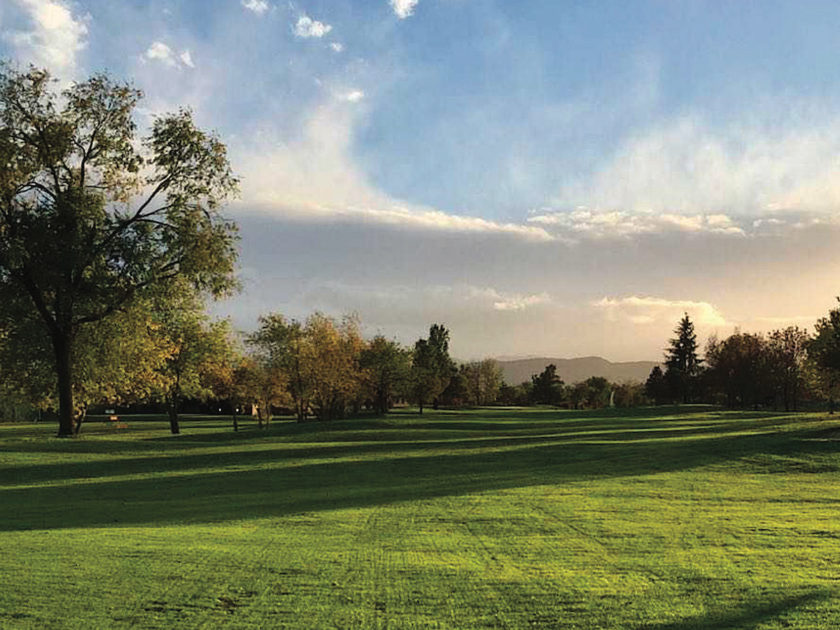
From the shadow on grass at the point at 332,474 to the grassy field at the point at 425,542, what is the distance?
0.45ft

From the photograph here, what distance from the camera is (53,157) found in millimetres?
32312

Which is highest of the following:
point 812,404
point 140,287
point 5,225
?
point 5,225

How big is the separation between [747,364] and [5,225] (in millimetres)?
69923

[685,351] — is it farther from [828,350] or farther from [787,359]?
[828,350]

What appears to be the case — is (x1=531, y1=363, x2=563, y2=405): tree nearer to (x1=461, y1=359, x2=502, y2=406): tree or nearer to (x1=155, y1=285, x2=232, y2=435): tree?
(x1=461, y1=359, x2=502, y2=406): tree

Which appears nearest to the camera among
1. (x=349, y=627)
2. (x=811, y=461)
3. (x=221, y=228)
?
(x=349, y=627)

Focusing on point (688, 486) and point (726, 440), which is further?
point (726, 440)

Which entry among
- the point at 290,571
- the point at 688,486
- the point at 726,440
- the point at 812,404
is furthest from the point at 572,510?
the point at 812,404

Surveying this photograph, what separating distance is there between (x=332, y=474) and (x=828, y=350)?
2986cm

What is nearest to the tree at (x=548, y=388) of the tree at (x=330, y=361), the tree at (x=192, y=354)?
the tree at (x=330, y=361)

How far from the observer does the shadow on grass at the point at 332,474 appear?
1545 cm

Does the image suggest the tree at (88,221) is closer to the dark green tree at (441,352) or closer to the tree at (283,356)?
the tree at (283,356)

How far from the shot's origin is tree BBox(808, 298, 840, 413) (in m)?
38.5

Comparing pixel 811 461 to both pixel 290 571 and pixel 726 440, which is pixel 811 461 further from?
pixel 290 571
